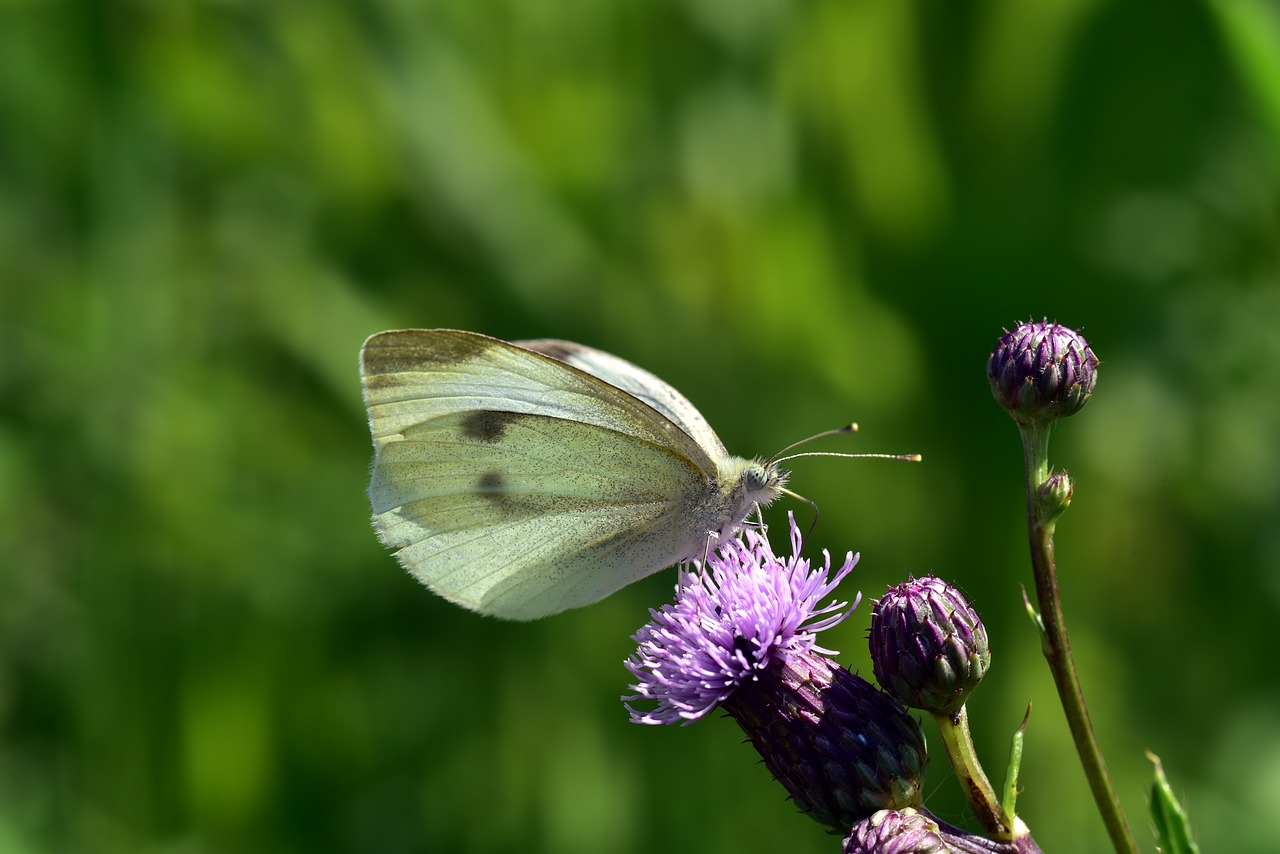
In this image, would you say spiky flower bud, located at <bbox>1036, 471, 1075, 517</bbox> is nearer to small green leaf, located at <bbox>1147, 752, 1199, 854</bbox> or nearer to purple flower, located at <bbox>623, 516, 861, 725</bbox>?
small green leaf, located at <bbox>1147, 752, 1199, 854</bbox>

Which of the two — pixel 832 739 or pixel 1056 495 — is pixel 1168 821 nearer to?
pixel 1056 495

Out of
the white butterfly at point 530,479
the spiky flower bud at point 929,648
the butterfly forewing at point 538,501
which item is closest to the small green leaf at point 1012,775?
the spiky flower bud at point 929,648

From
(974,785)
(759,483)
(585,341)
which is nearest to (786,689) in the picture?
(974,785)

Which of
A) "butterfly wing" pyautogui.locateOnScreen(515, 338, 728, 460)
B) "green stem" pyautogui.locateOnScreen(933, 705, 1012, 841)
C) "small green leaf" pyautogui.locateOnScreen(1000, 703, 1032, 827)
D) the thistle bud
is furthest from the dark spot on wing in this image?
"small green leaf" pyautogui.locateOnScreen(1000, 703, 1032, 827)

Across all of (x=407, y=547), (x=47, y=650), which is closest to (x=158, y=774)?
(x=47, y=650)

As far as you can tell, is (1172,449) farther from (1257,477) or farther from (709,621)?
(709,621)

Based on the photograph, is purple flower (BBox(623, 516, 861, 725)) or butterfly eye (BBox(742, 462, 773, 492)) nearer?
purple flower (BBox(623, 516, 861, 725))
